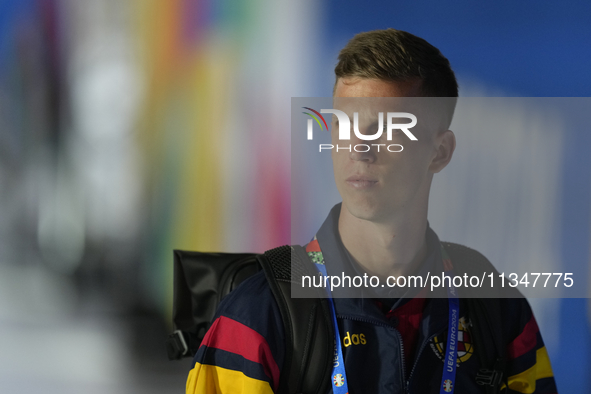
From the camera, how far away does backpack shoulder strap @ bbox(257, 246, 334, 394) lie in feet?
3.25

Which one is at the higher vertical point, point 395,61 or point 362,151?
point 395,61

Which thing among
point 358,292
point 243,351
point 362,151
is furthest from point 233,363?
point 362,151

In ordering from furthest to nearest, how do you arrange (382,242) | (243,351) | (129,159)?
(129,159), (382,242), (243,351)

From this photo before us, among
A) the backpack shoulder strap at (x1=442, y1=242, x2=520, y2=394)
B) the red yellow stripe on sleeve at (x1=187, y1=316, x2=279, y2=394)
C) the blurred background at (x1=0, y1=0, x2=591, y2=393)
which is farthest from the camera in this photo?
the blurred background at (x1=0, y1=0, x2=591, y2=393)

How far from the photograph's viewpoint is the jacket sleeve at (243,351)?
3.17ft

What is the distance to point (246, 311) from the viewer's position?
101 cm

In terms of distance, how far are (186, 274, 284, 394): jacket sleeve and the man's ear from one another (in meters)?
0.48

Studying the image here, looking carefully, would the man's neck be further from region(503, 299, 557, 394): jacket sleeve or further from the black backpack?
region(503, 299, 557, 394): jacket sleeve

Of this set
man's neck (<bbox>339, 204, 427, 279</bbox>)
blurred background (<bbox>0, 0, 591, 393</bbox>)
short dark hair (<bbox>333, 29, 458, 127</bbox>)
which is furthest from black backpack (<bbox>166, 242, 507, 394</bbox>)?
blurred background (<bbox>0, 0, 591, 393</bbox>)

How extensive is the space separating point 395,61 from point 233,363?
0.70 meters

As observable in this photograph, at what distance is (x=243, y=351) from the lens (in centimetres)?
98

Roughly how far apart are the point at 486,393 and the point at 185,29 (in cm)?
159

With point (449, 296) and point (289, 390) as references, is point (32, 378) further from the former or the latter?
point (449, 296)

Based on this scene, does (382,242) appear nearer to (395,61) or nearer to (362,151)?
(362,151)
